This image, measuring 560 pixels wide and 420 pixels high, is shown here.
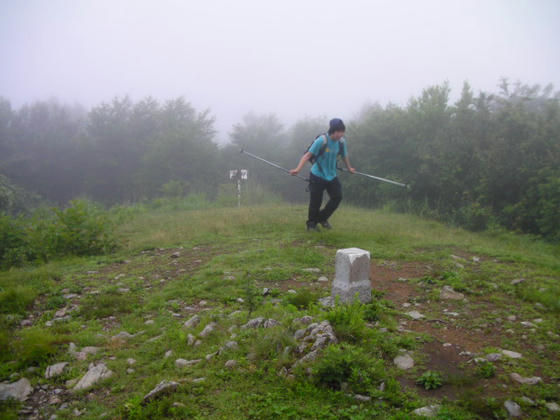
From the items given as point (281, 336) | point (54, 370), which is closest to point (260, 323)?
point (281, 336)

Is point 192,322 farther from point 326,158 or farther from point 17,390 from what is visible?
point 326,158

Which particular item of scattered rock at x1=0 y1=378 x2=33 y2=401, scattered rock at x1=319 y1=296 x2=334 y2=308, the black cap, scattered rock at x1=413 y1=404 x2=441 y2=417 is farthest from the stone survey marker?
the black cap

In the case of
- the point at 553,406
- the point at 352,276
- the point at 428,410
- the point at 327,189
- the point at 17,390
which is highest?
the point at 327,189

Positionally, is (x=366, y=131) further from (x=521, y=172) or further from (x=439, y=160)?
(x=521, y=172)

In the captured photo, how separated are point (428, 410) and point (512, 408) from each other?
20.5 inches

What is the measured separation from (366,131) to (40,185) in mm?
29950

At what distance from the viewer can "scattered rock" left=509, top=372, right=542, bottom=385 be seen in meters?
2.72

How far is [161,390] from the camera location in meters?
2.73

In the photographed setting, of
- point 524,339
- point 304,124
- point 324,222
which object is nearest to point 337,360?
point 524,339

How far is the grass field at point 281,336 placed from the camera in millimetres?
2650

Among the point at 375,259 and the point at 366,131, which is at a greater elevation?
the point at 366,131

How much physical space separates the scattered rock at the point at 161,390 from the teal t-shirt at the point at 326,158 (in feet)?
18.4

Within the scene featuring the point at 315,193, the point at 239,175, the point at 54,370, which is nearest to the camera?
Result: the point at 54,370

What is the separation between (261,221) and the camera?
10.1 metres
